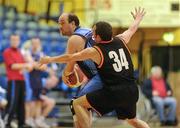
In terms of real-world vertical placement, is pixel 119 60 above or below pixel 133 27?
below

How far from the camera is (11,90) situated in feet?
38.2

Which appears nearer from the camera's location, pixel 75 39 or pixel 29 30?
pixel 75 39

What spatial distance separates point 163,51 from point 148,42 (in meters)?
0.80

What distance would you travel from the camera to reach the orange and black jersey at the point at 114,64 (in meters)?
7.07

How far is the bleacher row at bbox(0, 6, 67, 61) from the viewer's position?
15758 mm

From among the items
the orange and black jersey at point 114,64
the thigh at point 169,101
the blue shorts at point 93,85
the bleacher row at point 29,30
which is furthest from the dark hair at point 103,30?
the thigh at point 169,101

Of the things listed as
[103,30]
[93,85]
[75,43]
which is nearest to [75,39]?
[75,43]

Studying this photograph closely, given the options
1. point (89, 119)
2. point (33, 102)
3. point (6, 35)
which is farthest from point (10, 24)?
point (89, 119)

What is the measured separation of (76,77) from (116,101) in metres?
0.92

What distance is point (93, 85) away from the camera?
743 cm

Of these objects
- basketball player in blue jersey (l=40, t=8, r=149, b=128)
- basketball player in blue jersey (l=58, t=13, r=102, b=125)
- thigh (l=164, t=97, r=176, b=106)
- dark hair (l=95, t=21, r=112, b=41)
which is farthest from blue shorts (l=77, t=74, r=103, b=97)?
thigh (l=164, t=97, r=176, b=106)

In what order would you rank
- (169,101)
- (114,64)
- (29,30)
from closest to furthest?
1. (114,64)
2. (169,101)
3. (29,30)

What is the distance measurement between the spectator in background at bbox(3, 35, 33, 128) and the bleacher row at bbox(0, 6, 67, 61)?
11.4 feet

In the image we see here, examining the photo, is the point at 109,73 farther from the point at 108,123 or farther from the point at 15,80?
the point at 108,123
